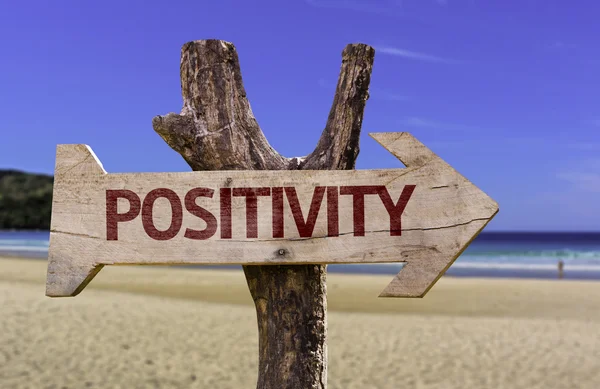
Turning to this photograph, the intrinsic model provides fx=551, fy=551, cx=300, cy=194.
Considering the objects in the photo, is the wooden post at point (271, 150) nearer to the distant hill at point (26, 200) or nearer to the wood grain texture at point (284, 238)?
the wood grain texture at point (284, 238)

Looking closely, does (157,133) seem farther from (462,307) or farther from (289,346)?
(462,307)

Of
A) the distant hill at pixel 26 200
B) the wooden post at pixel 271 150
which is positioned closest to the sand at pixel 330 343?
the wooden post at pixel 271 150

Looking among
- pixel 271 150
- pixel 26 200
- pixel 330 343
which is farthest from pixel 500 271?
pixel 26 200

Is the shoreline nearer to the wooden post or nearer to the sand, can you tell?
the sand

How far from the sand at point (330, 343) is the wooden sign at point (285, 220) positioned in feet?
14.2

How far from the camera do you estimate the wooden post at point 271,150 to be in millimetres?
2334

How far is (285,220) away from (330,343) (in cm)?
618

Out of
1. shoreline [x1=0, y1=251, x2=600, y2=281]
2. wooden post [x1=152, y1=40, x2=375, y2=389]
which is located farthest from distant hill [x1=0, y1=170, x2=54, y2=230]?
wooden post [x1=152, y1=40, x2=375, y2=389]

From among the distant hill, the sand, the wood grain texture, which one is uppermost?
the distant hill

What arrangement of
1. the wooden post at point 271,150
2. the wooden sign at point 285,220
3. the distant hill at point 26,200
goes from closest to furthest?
the wooden sign at point 285,220, the wooden post at point 271,150, the distant hill at point 26,200

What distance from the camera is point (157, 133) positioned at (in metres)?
2.52

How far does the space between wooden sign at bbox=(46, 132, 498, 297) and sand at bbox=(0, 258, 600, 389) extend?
4321 mm

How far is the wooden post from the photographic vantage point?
2.33 meters

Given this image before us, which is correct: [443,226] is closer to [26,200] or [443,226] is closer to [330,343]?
[330,343]
